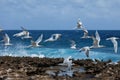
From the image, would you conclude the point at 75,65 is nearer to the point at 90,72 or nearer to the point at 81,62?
the point at 81,62

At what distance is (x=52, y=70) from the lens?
3656 centimetres

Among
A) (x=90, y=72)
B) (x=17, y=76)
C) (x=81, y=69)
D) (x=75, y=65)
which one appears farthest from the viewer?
(x=75, y=65)

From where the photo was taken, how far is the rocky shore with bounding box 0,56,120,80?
31375mm

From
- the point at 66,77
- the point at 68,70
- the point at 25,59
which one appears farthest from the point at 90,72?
the point at 25,59

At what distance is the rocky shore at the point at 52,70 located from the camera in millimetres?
31375

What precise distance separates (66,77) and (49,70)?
5481 mm

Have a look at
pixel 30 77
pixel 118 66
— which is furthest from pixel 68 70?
pixel 30 77

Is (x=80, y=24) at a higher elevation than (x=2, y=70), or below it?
higher

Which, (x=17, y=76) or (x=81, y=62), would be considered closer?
(x=17, y=76)

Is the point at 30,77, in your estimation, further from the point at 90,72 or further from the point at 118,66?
the point at 118,66

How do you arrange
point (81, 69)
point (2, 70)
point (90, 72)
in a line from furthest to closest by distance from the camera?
1. point (81, 69)
2. point (90, 72)
3. point (2, 70)

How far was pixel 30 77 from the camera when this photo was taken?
31.1m

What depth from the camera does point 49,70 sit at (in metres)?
36.4

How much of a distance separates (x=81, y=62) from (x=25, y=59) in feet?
15.8
